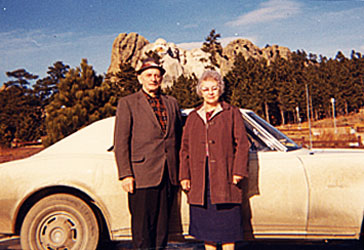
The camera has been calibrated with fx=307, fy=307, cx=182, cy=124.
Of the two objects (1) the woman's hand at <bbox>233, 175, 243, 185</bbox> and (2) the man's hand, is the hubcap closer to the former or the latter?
(2) the man's hand

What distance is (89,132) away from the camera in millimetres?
3498

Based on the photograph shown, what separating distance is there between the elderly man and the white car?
299 millimetres

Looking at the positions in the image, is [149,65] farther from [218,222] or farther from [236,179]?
[218,222]

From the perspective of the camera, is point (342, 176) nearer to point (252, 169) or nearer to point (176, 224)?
point (252, 169)

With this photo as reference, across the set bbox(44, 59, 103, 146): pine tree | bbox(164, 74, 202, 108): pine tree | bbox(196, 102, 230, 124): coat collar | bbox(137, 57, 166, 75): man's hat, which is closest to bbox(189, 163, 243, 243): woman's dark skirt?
bbox(196, 102, 230, 124): coat collar

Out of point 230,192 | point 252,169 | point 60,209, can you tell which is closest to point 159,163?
point 230,192

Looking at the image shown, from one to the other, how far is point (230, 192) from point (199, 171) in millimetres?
320

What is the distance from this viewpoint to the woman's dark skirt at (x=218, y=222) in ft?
8.73

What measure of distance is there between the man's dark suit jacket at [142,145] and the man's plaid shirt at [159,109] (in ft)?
0.17

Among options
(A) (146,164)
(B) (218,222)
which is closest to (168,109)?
(A) (146,164)

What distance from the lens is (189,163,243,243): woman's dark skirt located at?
2.66 metres

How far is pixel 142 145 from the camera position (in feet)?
9.02

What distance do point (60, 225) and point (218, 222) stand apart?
1578 mm

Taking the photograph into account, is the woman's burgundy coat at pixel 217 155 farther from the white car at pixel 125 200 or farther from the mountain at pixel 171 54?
the mountain at pixel 171 54
